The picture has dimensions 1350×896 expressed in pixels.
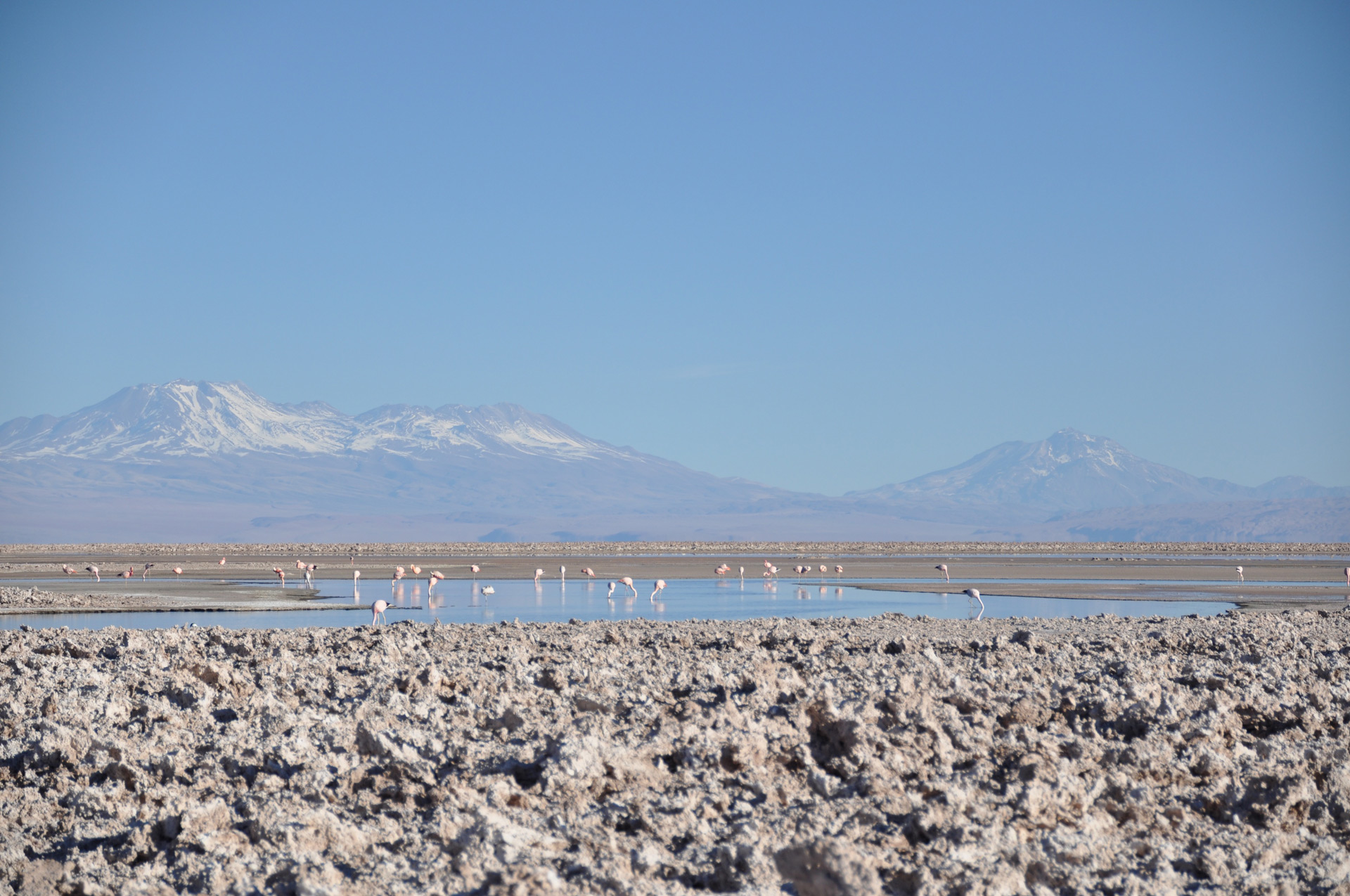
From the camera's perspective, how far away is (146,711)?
342 inches

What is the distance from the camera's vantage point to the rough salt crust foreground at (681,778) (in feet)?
17.8

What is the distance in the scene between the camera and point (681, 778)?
6.48 meters

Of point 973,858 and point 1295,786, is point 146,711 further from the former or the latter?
point 1295,786

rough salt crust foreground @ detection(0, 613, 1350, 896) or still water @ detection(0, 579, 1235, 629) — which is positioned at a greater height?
rough salt crust foreground @ detection(0, 613, 1350, 896)

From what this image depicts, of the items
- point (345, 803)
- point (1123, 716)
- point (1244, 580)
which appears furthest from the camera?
point (1244, 580)

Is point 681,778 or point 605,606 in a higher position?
point 681,778

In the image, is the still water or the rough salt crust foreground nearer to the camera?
the rough salt crust foreground

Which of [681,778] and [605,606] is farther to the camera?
[605,606]

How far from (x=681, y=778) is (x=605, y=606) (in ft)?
66.5

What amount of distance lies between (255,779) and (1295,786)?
18.8ft

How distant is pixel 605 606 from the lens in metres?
26.6

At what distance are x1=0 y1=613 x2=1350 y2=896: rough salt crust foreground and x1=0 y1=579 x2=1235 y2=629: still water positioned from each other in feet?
38.5

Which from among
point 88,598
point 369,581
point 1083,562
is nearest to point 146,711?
point 88,598

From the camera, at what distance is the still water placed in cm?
2252
